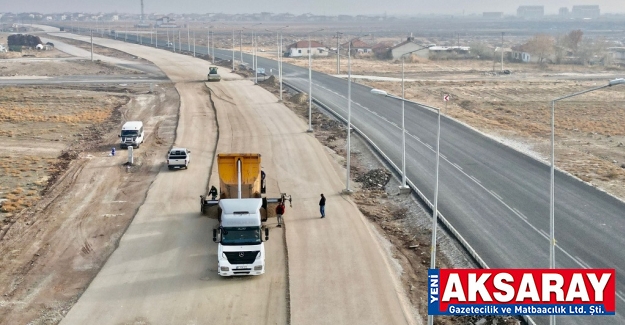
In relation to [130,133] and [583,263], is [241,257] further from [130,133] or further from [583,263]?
[130,133]

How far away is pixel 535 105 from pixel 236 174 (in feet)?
188

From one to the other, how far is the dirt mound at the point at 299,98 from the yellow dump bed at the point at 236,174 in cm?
4333

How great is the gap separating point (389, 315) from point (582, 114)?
2255 inches

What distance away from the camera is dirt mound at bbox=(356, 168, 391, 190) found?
4309 centimetres

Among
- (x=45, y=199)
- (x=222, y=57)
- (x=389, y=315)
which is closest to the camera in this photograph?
(x=389, y=315)

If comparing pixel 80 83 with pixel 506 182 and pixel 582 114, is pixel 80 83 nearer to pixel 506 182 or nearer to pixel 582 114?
pixel 582 114

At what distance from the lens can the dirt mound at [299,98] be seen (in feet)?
254

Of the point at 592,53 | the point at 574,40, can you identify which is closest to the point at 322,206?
the point at 592,53

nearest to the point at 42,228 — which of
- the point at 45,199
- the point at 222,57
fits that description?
the point at 45,199

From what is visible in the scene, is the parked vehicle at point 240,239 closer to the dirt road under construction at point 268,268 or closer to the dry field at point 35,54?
the dirt road under construction at point 268,268

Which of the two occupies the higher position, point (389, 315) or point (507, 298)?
point (507, 298)

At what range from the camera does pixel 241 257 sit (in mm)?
27625

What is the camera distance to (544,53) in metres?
144

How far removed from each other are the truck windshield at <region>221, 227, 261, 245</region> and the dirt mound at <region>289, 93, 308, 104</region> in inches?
1957
